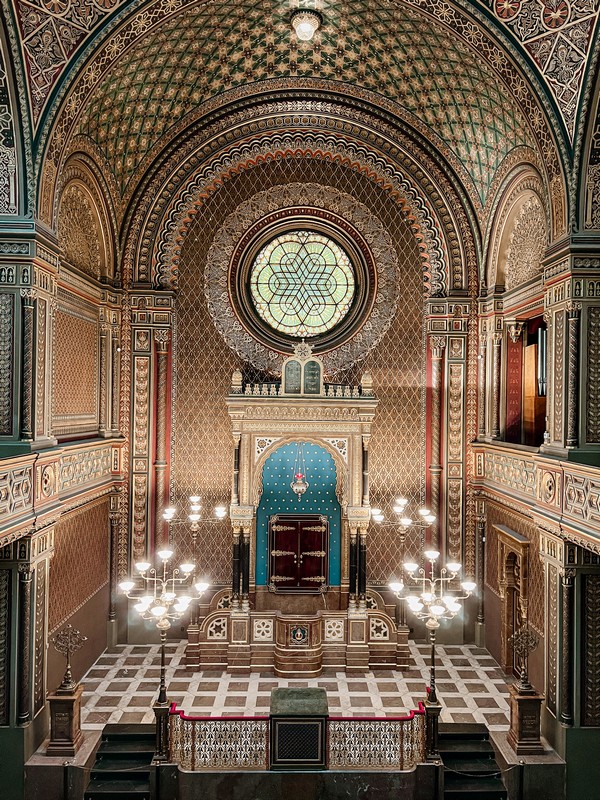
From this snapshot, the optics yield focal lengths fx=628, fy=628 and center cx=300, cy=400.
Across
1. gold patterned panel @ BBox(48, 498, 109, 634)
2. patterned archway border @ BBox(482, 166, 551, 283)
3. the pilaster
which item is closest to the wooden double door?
gold patterned panel @ BBox(48, 498, 109, 634)

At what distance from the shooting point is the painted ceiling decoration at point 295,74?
9.53m

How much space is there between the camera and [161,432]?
13547mm

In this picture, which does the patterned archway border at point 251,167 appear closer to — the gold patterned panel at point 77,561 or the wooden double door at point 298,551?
the gold patterned panel at point 77,561

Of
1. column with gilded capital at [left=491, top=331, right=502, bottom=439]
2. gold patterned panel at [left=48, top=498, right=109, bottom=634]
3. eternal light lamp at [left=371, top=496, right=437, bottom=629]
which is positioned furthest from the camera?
column with gilded capital at [left=491, top=331, right=502, bottom=439]

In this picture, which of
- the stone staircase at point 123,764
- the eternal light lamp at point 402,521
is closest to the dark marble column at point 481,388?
the eternal light lamp at point 402,521

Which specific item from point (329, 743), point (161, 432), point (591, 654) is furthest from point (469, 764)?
point (161, 432)

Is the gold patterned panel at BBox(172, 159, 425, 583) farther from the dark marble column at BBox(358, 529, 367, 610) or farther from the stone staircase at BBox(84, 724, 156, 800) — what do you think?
the stone staircase at BBox(84, 724, 156, 800)

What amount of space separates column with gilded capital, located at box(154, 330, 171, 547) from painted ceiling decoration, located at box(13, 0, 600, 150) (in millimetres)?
5568

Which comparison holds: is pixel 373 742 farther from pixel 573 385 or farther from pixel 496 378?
pixel 496 378

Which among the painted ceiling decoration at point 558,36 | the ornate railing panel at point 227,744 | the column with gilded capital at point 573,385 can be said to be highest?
the painted ceiling decoration at point 558,36

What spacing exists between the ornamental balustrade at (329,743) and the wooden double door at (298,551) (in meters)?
4.64

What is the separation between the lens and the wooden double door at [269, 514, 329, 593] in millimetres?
13383

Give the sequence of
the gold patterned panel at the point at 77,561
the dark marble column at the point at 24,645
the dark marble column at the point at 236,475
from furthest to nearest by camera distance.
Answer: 1. the dark marble column at the point at 236,475
2. the gold patterned panel at the point at 77,561
3. the dark marble column at the point at 24,645

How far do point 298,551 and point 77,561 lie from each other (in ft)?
14.8
